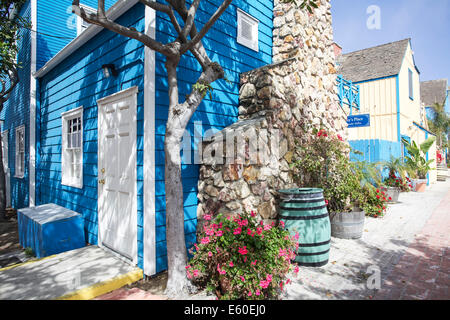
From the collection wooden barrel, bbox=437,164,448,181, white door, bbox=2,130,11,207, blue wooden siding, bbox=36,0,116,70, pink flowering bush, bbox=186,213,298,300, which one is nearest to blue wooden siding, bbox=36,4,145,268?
blue wooden siding, bbox=36,0,116,70

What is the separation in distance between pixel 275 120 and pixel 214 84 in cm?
121

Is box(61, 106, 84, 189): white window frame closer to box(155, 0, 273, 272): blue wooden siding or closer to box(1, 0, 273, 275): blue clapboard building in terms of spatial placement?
box(1, 0, 273, 275): blue clapboard building

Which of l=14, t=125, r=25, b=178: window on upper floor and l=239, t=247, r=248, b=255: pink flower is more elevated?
l=14, t=125, r=25, b=178: window on upper floor

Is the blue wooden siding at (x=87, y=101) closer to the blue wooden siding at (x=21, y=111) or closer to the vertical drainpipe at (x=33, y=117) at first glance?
the vertical drainpipe at (x=33, y=117)

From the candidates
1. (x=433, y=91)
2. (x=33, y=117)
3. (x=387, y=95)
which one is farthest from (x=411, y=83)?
(x=433, y=91)

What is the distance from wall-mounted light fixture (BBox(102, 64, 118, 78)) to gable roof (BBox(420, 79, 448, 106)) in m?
30.6

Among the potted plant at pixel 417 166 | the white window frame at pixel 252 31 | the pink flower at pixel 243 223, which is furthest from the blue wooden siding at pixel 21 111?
the potted plant at pixel 417 166

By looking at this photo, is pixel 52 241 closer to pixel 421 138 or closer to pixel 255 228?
pixel 255 228

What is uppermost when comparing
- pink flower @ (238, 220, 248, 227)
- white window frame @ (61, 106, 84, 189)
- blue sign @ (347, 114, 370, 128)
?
blue sign @ (347, 114, 370, 128)

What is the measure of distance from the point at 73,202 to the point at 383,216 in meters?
7.30

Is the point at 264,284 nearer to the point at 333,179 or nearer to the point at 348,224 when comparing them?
the point at 348,224

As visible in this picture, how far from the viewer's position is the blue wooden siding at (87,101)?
382 centimetres

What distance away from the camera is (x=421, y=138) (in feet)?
50.0

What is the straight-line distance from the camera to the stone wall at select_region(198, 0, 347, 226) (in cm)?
376
